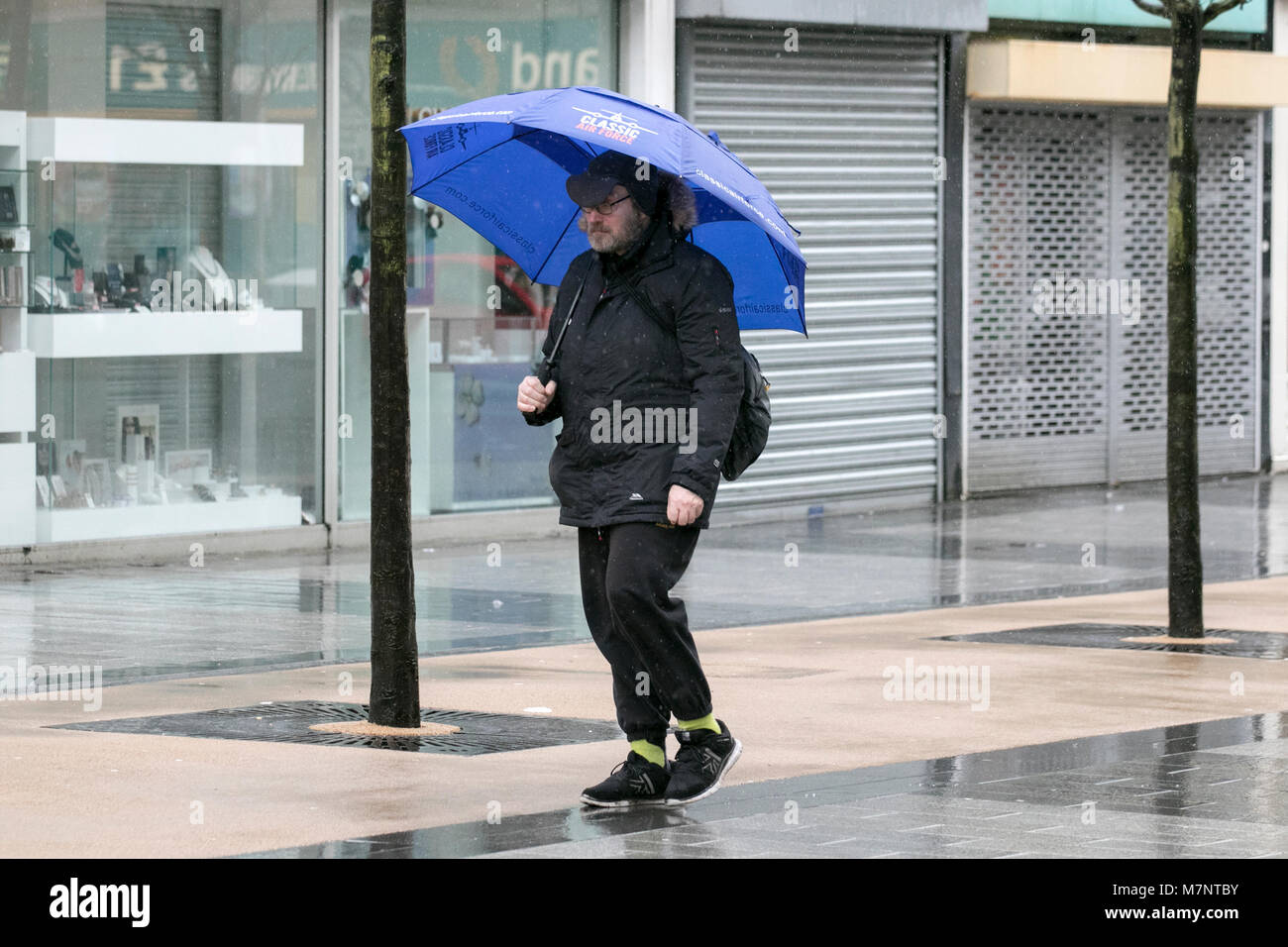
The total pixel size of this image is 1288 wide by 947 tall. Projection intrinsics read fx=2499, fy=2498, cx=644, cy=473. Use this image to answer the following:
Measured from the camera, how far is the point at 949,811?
7.34 m

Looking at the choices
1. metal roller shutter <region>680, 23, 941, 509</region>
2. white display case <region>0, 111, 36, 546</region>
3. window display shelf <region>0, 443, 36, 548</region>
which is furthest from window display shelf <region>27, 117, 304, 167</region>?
metal roller shutter <region>680, 23, 941, 509</region>

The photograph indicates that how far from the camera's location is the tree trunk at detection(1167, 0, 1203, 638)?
1211 cm

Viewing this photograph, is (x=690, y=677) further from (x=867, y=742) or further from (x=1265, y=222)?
(x=1265, y=222)

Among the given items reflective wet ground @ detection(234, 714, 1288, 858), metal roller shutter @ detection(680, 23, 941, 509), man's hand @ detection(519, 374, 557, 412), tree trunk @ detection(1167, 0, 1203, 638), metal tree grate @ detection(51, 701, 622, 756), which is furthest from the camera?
metal roller shutter @ detection(680, 23, 941, 509)

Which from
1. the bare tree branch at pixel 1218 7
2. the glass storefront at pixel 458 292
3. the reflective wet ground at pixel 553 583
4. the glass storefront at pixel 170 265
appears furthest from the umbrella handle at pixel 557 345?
the glass storefront at pixel 458 292

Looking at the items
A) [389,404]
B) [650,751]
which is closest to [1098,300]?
[389,404]

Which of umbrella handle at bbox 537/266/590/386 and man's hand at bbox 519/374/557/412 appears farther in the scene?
umbrella handle at bbox 537/266/590/386

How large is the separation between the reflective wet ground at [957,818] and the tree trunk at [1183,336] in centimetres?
357

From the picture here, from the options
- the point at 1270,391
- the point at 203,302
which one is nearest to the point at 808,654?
the point at 203,302

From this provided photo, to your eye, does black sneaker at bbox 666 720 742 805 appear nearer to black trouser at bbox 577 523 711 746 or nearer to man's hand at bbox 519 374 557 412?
black trouser at bbox 577 523 711 746

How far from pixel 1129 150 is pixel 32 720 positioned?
16.0 meters

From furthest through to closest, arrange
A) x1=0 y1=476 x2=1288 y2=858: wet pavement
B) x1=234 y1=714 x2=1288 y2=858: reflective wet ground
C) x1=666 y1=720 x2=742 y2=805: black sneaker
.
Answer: x1=666 y1=720 x2=742 y2=805: black sneaker
x1=0 y1=476 x2=1288 y2=858: wet pavement
x1=234 y1=714 x2=1288 y2=858: reflective wet ground

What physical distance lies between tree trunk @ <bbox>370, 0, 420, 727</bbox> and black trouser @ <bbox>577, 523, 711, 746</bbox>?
153 cm

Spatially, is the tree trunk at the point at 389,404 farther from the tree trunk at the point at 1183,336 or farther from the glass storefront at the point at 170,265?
the glass storefront at the point at 170,265
